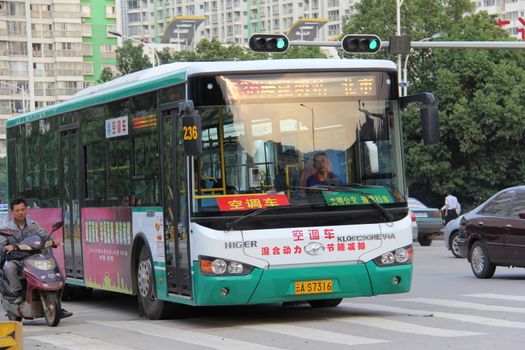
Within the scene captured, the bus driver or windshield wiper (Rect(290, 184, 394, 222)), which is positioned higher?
the bus driver

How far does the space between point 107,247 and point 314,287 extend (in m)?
4.18

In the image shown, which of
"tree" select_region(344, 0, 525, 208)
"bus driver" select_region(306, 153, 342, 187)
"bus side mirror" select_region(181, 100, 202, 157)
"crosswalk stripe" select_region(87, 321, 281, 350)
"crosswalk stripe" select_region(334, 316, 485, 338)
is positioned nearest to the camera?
"crosswalk stripe" select_region(87, 321, 281, 350)

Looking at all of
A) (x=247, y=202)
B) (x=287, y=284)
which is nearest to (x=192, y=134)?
(x=247, y=202)

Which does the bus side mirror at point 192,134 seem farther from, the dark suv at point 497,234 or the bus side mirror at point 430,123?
the dark suv at point 497,234

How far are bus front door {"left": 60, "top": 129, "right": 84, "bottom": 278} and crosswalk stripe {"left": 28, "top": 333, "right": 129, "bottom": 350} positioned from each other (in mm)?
4638

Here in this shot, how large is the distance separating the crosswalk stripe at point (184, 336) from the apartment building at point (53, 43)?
123816mm

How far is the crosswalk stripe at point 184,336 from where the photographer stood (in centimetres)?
1212

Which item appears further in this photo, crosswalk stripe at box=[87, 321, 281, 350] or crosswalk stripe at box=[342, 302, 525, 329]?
crosswalk stripe at box=[342, 302, 525, 329]

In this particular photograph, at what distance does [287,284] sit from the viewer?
44.7 ft

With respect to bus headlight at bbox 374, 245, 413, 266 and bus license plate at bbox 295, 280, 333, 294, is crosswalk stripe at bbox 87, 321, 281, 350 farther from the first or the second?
bus headlight at bbox 374, 245, 413, 266

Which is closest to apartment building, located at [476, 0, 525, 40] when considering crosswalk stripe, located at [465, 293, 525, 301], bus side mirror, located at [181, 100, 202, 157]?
crosswalk stripe, located at [465, 293, 525, 301]

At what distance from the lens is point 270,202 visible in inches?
536

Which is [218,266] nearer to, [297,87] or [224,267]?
[224,267]

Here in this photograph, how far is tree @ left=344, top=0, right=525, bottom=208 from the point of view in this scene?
57.4 meters
